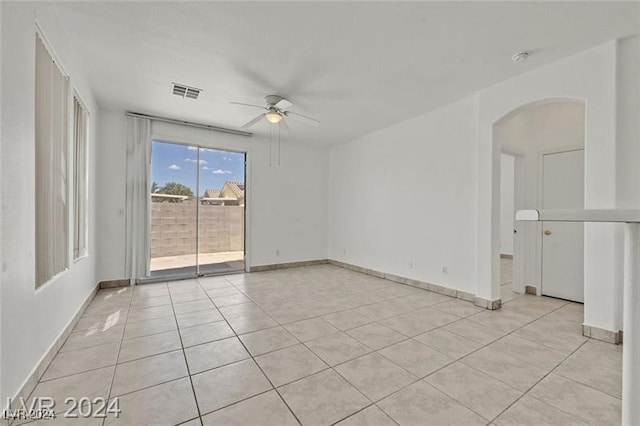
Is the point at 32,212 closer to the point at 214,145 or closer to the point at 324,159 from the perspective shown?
the point at 214,145

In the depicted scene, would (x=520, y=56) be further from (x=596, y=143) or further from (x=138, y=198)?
(x=138, y=198)

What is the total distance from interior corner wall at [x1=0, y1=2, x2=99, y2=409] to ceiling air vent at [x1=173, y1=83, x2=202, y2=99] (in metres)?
1.31

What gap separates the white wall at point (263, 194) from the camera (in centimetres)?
453

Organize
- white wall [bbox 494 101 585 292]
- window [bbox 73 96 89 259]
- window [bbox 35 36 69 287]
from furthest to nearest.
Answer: white wall [bbox 494 101 585 292], window [bbox 73 96 89 259], window [bbox 35 36 69 287]

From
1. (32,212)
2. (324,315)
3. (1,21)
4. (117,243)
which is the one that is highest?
(1,21)

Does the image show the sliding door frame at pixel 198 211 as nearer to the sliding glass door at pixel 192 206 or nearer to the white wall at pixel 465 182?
the sliding glass door at pixel 192 206

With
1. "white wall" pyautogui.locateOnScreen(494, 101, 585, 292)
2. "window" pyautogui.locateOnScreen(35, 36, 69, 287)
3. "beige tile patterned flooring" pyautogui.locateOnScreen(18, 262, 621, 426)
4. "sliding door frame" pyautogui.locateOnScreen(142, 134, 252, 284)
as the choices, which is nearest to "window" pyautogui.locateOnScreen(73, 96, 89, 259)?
"window" pyautogui.locateOnScreen(35, 36, 69, 287)

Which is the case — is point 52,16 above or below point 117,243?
above

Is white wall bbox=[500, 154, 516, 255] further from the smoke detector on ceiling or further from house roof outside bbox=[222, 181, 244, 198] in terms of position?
house roof outside bbox=[222, 181, 244, 198]

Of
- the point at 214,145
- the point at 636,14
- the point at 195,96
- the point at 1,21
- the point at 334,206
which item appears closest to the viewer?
the point at 1,21

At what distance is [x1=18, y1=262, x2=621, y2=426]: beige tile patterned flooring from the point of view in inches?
66.2

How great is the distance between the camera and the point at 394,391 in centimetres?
187

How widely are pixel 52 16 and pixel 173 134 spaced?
9.34 ft

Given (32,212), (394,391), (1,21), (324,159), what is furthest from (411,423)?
(324,159)
